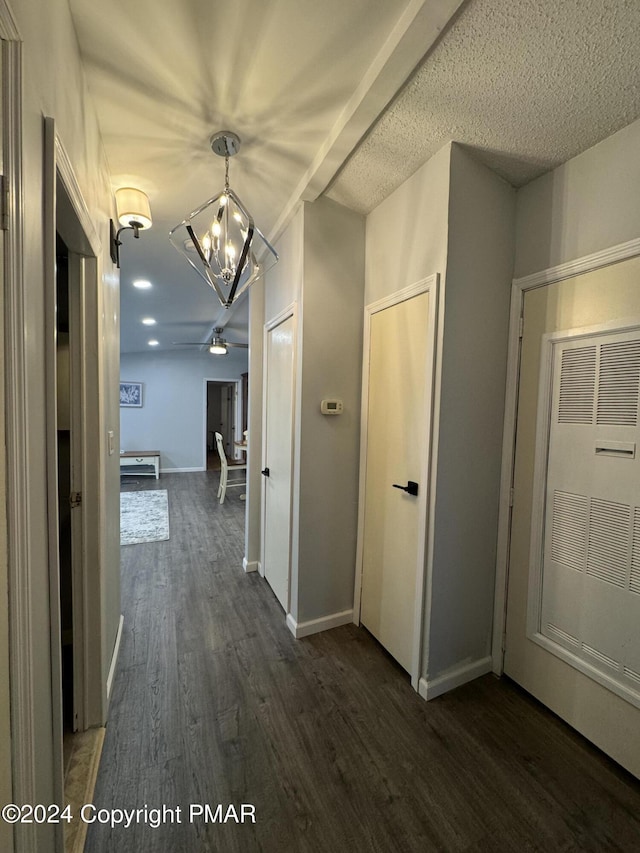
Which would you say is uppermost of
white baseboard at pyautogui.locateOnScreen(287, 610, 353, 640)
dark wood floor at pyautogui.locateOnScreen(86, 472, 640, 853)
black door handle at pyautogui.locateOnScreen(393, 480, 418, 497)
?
black door handle at pyautogui.locateOnScreen(393, 480, 418, 497)

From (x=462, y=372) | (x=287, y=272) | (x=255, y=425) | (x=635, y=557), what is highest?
(x=287, y=272)

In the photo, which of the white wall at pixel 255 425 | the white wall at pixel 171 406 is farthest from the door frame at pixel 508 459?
the white wall at pixel 171 406

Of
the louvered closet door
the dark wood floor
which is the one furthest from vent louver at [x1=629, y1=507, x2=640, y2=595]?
the dark wood floor

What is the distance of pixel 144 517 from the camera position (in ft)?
14.9

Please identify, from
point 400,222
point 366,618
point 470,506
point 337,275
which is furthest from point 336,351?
point 366,618

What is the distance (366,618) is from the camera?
2.29 m

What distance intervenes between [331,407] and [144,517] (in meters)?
3.48

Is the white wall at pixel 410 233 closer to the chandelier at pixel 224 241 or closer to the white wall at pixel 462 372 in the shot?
the white wall at pixel 462 372

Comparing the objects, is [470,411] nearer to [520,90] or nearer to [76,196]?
[520,90]

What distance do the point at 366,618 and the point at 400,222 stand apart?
2362 mm

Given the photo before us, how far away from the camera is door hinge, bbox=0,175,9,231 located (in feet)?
2.19

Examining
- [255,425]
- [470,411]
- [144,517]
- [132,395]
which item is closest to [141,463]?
[132,395]

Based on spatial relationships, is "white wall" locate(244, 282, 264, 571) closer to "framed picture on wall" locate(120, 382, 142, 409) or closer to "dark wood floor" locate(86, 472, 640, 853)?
"dark wood floor" locate(86, 472, 640, 853)

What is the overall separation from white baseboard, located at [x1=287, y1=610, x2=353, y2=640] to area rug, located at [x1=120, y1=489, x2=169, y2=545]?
6.95ft
